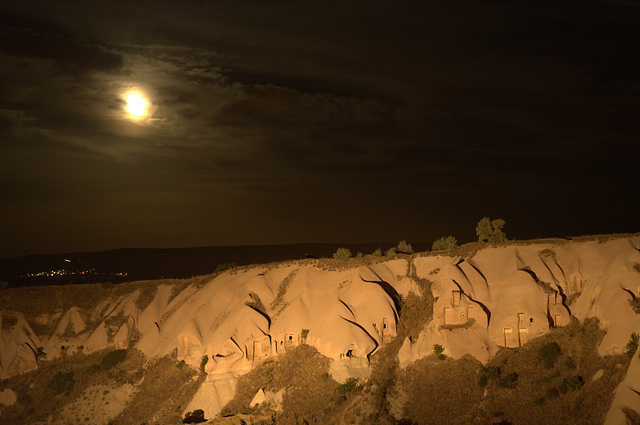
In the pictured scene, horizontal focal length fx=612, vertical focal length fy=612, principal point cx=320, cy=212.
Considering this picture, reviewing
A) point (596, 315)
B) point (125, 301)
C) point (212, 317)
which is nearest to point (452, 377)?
point (596, 315)

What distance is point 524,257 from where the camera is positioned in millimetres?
53531

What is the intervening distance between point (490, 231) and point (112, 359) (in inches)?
1627

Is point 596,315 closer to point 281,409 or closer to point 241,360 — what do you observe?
point 281,409

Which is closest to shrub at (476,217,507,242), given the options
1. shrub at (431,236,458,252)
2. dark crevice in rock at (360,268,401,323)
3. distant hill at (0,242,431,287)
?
shrub at (431,236,458,252)

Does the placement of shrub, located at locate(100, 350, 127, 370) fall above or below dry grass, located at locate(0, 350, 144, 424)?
above

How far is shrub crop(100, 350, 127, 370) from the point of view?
206 ft

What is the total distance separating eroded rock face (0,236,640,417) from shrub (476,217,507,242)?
7103 mm

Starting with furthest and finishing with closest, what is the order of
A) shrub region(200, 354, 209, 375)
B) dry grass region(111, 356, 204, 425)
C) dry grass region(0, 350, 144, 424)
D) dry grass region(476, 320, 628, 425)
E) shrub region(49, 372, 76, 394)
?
shrub region(49, 372, 76, 394), dry grass region(0, 350, 144, 424), shrub region(200, 354, 209, 375), dry grass region(111, 356, 204, 425), dry grass region(476, 320, 628, 425)

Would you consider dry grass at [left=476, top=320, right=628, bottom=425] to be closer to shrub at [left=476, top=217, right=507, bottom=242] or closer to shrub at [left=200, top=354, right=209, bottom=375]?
shrub at [left=476, top=217, right=507, bottom=242]

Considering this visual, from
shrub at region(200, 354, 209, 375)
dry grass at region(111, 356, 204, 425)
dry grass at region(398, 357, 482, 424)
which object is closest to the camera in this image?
dry grass at region(398, 357, 482, 424)

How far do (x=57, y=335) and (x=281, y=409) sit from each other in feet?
106

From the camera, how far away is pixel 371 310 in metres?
53.7

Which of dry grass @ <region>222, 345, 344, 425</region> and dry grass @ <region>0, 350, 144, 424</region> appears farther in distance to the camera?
dry grass @ <region>0, 350, 144, 424</region>

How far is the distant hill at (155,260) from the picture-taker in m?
147
